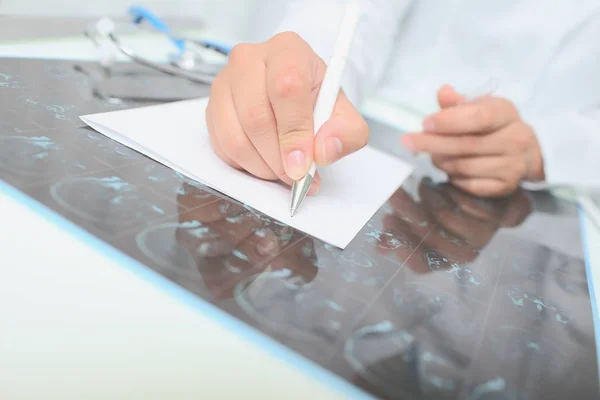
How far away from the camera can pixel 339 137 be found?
0.38 meters

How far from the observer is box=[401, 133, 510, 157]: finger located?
0.59 m

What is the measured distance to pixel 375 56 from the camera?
34.3 inches

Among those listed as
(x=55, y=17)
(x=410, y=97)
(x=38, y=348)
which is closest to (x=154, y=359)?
(x=38, y=348)

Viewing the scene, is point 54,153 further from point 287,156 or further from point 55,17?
point 55,17

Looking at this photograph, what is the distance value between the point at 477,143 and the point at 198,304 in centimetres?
50

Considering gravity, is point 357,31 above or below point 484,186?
above

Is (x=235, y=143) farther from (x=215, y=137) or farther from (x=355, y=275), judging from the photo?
(x=355, y=275)

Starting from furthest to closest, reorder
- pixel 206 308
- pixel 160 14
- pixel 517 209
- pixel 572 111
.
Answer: pixel 160 14 < pixel 572 111 < pixel 517 209 < pixel 206 308

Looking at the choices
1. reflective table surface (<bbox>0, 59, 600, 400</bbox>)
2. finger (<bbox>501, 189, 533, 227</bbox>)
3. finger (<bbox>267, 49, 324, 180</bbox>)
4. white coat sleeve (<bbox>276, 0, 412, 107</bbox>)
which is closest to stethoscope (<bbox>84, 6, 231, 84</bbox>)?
white coat sleeve (<bbox>276, 0, 412, 107</bbox>)

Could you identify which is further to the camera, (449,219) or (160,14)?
(160,14)

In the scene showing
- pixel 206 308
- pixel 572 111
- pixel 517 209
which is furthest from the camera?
pixel 572 111

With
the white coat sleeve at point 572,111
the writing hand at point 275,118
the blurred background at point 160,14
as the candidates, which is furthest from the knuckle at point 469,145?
the blurred background at point 160,14

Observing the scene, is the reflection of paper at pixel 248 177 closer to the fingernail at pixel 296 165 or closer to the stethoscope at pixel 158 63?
the fingernail at pixel 296 165

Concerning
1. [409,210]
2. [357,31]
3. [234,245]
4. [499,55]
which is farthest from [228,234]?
[499,55]
